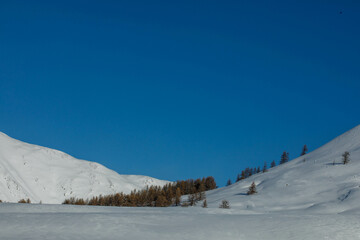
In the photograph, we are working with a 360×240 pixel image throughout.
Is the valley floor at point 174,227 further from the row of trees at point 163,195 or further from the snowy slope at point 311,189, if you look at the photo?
the row of trees at point 163,195

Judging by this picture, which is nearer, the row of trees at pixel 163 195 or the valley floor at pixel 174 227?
the valley floor at pixel 174 227

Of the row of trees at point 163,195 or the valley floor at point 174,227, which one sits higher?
the row of trees at point 163,195

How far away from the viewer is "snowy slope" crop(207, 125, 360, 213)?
205 feet

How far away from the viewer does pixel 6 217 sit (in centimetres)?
2300

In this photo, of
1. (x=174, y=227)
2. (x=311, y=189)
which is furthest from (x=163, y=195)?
(x=174, y=227)

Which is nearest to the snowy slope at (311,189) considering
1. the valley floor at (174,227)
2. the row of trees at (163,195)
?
the row of trees at (163,195)

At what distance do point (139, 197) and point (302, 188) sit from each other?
207 ft

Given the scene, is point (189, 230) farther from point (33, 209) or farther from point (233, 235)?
point (33, 209)

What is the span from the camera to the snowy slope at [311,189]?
6251cm

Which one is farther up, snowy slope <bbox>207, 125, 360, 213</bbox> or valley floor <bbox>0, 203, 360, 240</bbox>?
snowy slope <bbox>207, 125, 360, 213</bbox>

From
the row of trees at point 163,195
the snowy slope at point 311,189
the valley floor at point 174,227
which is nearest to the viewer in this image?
the valley floor at point 174,227

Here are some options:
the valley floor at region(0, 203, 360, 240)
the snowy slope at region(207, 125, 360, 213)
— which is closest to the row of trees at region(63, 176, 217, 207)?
the snowy slope at region(207, 125, 360, 213)

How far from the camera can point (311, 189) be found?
74.9 m

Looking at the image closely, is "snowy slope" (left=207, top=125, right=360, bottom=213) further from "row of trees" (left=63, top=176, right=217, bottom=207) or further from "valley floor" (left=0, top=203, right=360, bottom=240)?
"valley floor" (left=0, top=203, right=360, bottom=240)
